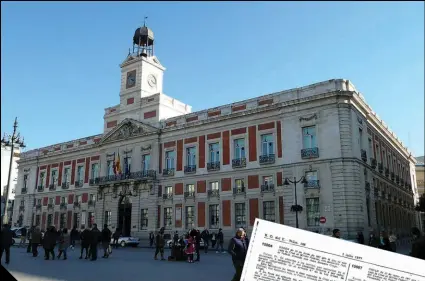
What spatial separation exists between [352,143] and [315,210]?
534cm

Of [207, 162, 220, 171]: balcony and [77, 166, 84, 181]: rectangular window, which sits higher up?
[77, 166, 84, 181]: rectangular window

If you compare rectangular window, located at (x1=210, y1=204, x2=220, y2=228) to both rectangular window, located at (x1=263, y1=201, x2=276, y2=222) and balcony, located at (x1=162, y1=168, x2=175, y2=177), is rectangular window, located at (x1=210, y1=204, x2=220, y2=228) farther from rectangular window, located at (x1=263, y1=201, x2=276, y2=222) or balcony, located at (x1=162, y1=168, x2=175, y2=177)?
balcony, located at (x1=162, y1=168, x2=175, y2=177)

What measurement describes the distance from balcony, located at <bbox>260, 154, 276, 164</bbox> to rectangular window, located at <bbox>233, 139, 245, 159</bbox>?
1.94 metres

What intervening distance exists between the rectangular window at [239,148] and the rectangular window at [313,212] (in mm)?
6888

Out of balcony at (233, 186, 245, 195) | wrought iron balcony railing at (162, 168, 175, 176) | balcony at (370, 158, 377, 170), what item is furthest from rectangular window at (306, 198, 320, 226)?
wrought iron balcony railing at (162, 168, 175, 176)

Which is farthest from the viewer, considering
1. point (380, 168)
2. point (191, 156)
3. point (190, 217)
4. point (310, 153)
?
point (191, 156)

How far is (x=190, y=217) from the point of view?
33.8 metres

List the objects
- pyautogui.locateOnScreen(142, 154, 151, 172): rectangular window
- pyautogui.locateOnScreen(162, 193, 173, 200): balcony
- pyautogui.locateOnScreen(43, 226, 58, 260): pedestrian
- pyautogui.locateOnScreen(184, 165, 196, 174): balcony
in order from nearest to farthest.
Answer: pyautogui.locateOnScreen(43, 226, 58, 260): pedestrian, pyautogui.locateOnScreen(184, 165, 196, 174): balcony, pyautogui.locateOnScreen(162, 193, 173, 200): balcony, pyautogui.locateOnScreen(142, 154, 151, 172): rectangular window

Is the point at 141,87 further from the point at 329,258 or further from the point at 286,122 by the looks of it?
the point at 329,258

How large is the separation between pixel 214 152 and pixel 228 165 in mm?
2109

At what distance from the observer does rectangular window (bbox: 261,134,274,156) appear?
30719 millimetres

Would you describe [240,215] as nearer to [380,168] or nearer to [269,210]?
[269,210]

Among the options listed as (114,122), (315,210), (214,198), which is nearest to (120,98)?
(114,122)

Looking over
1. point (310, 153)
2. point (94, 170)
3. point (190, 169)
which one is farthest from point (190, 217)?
point (94, 170)
